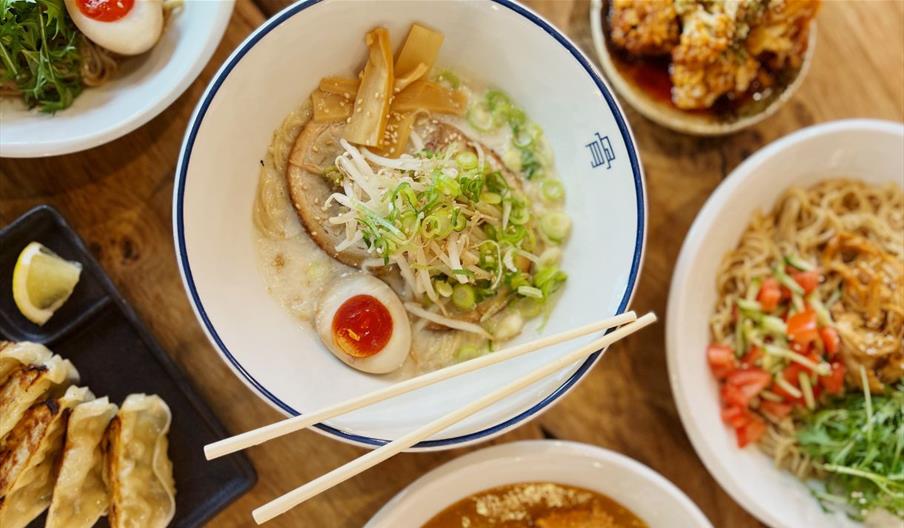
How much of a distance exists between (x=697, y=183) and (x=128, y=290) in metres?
1.93

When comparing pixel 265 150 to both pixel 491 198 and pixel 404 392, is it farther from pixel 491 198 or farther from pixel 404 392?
pixel 404 392

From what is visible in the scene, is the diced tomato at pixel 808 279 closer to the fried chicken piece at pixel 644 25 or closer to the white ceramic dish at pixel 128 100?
the fried chicken piece at pixel 644 25

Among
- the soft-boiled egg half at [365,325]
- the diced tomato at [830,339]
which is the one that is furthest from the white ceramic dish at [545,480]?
the diced tomato at [830,339]

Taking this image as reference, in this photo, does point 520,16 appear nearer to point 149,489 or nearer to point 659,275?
point 659,275

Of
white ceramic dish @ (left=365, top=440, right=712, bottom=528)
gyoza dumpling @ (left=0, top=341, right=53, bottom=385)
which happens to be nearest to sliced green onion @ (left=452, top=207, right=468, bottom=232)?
white ceramic dish @ (left=365, top=440, right=712, bottom=528)

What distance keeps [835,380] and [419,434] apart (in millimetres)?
1528

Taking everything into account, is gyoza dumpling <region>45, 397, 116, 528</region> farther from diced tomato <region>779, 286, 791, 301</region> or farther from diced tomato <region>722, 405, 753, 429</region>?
diced tomato <region>779, 286, 791, 301</region>

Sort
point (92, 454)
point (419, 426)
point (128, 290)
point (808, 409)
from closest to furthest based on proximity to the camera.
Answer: point (419, 426) < point (92, 454) < point (128, 290) < point (808, 409)

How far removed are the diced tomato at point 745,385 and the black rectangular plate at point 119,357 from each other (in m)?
1.58

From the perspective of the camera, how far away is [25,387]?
2.17m

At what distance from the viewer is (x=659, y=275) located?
2713 mm

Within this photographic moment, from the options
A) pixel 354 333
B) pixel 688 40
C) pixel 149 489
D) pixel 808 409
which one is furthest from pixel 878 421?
pixel 149 489

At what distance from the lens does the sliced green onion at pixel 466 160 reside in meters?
2.24

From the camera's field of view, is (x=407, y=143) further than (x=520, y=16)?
Yes
